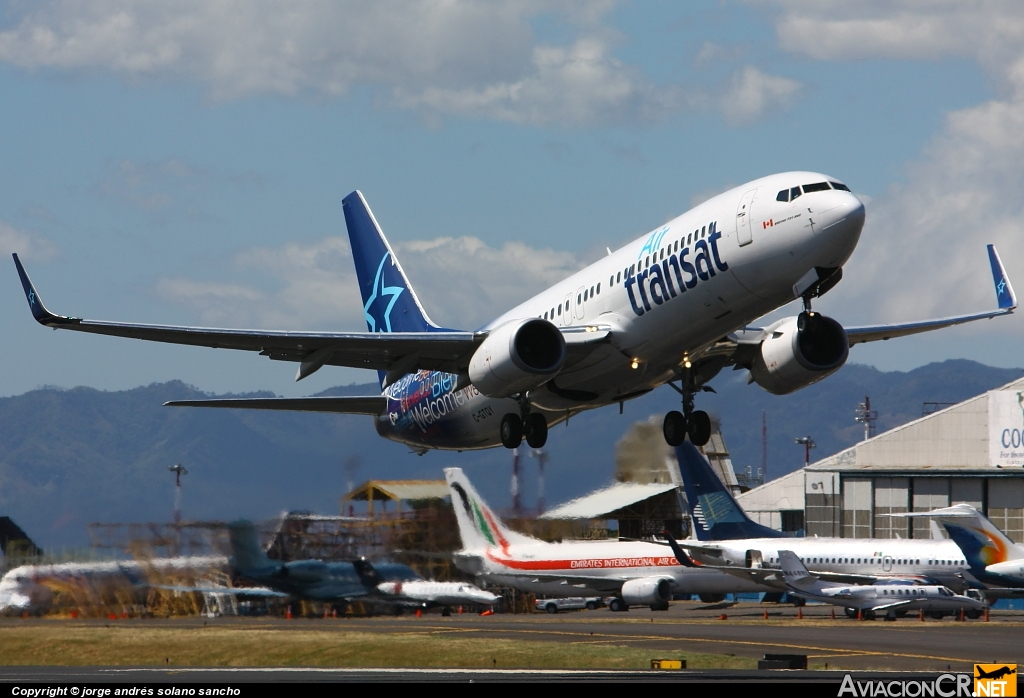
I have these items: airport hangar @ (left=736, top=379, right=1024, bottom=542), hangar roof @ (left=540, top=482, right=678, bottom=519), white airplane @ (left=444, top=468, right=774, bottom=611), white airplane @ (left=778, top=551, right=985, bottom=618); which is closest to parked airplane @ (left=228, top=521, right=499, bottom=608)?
white airplane @ (left=444, top=468, right=774, bottom=611)

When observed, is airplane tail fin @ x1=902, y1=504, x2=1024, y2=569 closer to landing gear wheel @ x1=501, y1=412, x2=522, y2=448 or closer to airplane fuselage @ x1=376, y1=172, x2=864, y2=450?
airplane fuselage @ x1=376, y1=172, x2=864, y2=450

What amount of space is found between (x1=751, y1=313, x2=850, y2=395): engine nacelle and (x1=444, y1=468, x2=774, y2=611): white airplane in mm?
37141

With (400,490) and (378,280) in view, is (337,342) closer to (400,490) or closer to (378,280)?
(378,280)

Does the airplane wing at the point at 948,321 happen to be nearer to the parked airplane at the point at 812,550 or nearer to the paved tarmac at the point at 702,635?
the paved tarmac at the point at 702,635

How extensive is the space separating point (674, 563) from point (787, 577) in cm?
777

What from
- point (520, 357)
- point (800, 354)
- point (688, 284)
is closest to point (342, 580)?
point (520, 357)

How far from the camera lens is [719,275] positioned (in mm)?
29922

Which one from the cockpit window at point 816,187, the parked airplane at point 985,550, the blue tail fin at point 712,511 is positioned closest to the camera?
the cockpit window at point 816,187

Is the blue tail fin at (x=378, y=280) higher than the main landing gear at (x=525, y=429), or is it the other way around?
the blue tail fin at (x=378, y=280)

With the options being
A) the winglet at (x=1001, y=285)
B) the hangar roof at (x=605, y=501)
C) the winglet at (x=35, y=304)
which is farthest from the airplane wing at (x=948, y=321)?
the hangar roof at (x=605, y=501)

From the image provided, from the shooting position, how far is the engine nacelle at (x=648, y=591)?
71.1 metres

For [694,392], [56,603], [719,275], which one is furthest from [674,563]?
[719,275]

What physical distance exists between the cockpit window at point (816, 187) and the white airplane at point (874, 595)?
38.0 m

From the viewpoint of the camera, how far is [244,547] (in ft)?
204
